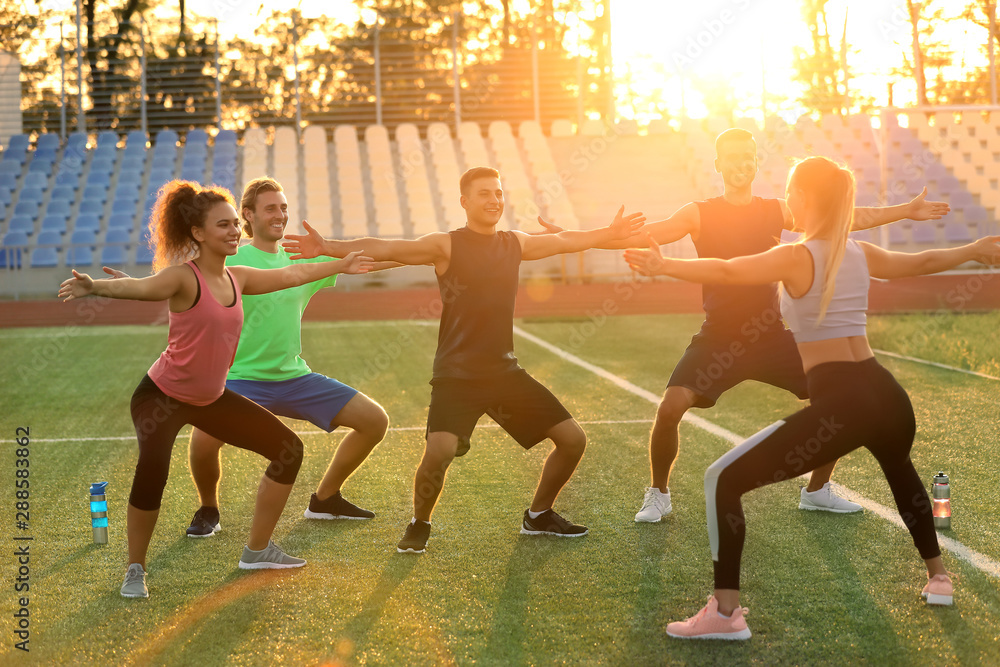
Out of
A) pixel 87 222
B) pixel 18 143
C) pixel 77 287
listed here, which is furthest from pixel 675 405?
pixel 18 143

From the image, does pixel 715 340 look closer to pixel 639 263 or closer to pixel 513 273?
pixel 513 273

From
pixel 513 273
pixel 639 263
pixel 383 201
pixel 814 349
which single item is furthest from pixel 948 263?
pixel 383 201

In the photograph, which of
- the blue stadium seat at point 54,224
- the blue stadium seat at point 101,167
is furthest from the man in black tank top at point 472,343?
the blue stadium seat at point 101,167

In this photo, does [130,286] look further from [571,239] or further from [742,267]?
[742,267]

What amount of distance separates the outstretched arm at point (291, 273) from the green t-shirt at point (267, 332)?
0.57m

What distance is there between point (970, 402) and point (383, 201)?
2025 centimetres

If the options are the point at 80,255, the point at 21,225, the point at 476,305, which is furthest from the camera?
the point at 21,225

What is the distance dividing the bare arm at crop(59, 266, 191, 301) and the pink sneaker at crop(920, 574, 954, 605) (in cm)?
326

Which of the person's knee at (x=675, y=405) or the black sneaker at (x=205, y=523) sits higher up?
the person's knee at (x=675, y=405)

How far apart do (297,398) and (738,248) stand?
8.20 feet

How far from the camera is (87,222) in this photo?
25.9m

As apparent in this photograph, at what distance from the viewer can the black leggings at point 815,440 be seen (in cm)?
360

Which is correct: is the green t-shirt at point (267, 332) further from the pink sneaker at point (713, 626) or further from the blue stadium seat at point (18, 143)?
the blue stadium seat at point (18, 143)

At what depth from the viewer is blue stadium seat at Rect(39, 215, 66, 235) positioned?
25.7 metres
